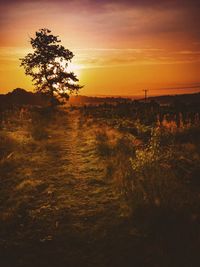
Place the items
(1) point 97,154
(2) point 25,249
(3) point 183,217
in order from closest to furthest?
(2) point 25,249 < (3) point 183,217 < (1) point 97,154

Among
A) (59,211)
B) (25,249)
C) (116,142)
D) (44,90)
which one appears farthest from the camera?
(44,90)

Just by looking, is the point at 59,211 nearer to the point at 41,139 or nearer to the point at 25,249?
the point at 25,249

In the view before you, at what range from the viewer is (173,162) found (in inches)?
331

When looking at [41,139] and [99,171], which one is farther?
[41,139]

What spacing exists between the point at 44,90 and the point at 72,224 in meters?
30.8

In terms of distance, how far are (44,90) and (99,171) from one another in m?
27.7

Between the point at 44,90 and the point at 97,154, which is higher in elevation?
the point at 44,90

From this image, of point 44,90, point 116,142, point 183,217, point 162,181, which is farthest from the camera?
point 44,90

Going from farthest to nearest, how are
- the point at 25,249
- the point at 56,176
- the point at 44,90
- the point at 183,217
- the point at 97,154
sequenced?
the point at 44,90
the point at 97,154
the point at 56,176
the point at 183,217
the point at 25,249

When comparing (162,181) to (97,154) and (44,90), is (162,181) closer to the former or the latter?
(97,154)

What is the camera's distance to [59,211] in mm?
6047

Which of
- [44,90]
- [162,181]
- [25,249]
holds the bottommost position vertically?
[25,249]

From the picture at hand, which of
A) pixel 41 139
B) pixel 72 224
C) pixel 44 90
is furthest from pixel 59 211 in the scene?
pixel 44 90

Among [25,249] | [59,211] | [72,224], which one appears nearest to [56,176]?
[59,211]
